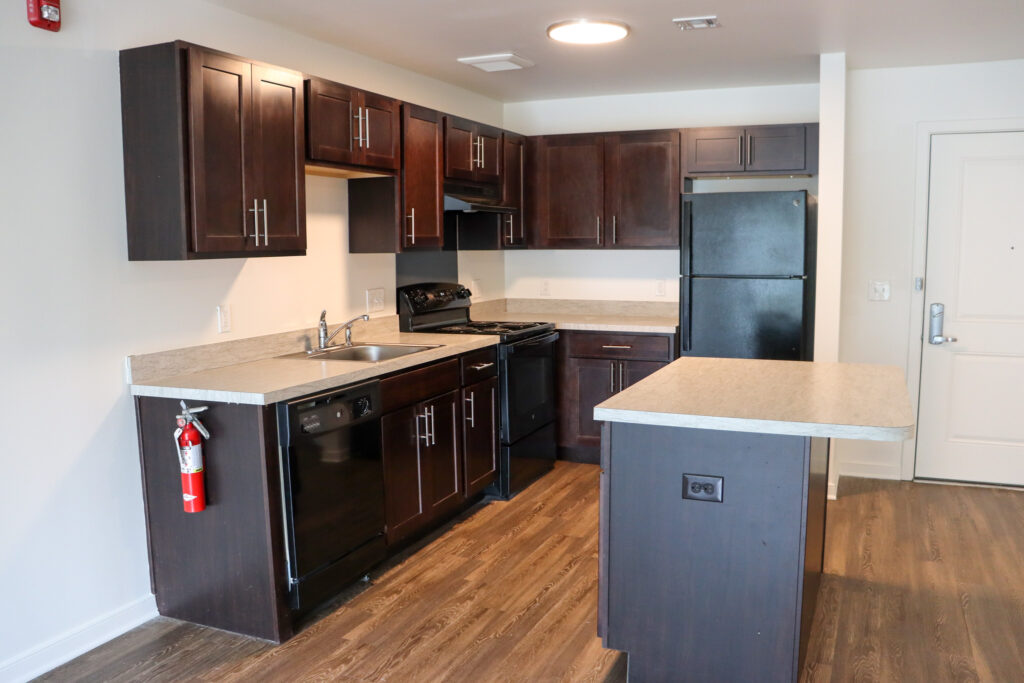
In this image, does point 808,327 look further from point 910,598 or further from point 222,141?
point 222,141

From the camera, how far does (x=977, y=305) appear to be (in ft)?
15.0

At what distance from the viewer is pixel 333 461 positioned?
2.96 metres

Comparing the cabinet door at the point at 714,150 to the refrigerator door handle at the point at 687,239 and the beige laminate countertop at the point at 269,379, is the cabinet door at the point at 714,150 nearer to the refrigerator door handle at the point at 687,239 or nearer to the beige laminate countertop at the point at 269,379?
the refrigerator door handle at the point at 687,239

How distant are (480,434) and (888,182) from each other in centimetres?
273

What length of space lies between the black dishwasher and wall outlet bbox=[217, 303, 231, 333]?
0.68m

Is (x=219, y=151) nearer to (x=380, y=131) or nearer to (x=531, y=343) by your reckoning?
(x=380, y=131)

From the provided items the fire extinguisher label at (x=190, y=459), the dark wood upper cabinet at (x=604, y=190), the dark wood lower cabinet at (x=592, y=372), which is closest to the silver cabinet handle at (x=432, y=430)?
the fire extinguisher label at (x=190, y=459)

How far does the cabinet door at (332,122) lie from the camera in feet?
10.7

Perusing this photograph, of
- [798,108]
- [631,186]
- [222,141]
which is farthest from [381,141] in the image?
[798,108]

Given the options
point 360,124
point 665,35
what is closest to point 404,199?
point 360,124

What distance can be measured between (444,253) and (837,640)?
9.98 ft

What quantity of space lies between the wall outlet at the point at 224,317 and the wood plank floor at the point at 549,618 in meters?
1.14

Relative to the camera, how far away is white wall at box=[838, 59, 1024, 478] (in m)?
4.46

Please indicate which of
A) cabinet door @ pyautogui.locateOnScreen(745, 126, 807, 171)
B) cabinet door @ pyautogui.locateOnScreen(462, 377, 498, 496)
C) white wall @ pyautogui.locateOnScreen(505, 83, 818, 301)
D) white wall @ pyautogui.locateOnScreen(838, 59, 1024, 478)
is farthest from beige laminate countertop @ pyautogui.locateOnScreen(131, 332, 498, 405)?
white wall @ pyautogui.locateOnScreen(838, 59, 1024, 478)
